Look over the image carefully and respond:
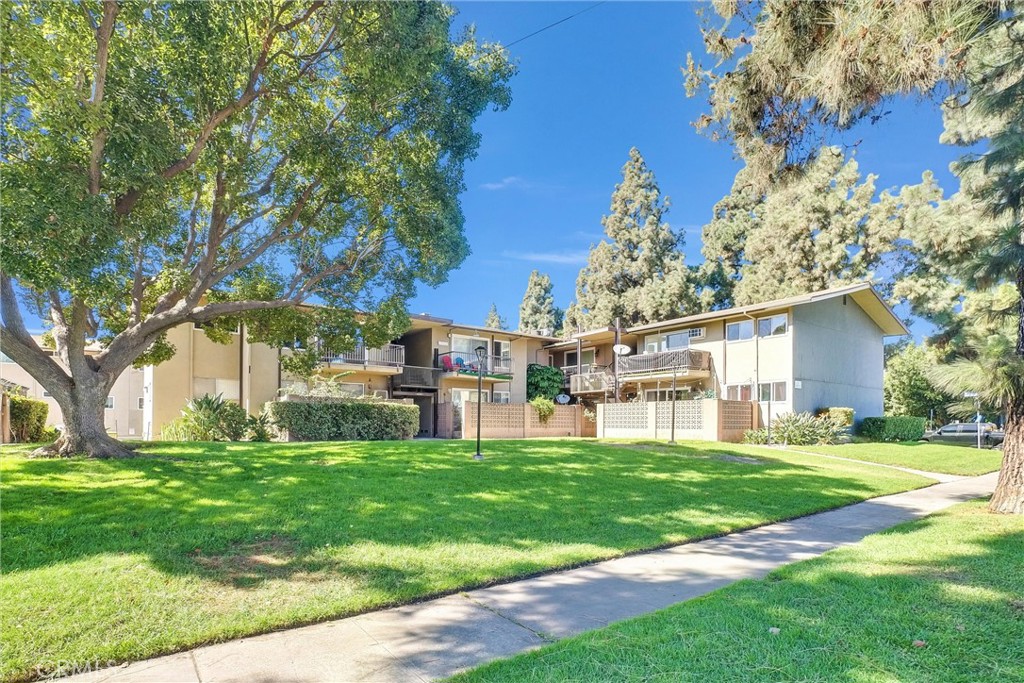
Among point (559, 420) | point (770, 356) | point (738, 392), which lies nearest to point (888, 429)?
point (770, 356)

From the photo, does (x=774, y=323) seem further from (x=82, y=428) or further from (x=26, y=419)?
(x=26, y=419)

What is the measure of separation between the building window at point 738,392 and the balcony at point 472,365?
10.3 m

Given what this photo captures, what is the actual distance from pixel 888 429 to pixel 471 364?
60.8 ft

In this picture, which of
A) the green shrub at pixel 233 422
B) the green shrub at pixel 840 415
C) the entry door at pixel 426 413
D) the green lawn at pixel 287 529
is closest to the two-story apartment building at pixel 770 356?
the green shrub at pixel 840 415

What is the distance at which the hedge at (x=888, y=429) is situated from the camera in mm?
24141

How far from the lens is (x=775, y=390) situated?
23.5 m

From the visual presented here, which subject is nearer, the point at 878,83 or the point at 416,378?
the point at 878,83

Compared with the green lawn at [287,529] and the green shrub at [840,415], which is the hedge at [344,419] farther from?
the green shrub at [840,415]

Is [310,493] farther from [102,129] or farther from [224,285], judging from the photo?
[224,285]

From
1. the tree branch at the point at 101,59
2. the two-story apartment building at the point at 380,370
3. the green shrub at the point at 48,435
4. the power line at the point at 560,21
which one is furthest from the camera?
the two-story apartment building at the point at 380,370

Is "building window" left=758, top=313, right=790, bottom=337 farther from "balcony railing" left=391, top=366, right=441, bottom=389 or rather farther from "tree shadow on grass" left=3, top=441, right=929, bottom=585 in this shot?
"balcony railing" left=391, top=366, right=441, bottom=389

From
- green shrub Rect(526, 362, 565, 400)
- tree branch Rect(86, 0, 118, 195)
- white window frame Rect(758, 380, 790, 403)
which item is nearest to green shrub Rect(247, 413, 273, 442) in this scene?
tree branch Rect(86, 0, 118, 195)

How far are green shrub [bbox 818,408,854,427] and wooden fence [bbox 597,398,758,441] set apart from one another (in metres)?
2.75

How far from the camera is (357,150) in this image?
33.7 feet
